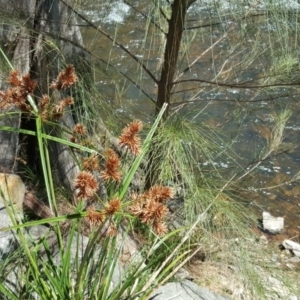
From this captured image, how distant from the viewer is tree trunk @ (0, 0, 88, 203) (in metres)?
2.21

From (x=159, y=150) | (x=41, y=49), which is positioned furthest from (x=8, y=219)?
(x=41, y=49)

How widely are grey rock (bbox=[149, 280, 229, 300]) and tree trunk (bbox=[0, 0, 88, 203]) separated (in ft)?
2.60

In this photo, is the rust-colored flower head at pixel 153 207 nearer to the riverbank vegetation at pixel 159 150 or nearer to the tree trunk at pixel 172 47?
the riverbank vegetation at pixel 159 150

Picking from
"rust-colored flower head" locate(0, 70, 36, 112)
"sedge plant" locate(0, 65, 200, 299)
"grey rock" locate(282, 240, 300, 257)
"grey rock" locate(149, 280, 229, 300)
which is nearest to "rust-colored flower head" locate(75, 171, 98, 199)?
"sedge plant" locate(0, 65, 200, 299)

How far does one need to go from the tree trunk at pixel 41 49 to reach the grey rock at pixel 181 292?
0.79 m

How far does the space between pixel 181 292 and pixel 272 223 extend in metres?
1.67

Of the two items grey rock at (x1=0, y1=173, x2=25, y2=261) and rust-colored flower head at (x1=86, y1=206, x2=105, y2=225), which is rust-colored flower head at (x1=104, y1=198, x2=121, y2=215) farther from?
grey rock at (x1=0, y1=173, x2=25, y2=261)

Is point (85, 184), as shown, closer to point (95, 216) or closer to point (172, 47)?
point (95, 216)

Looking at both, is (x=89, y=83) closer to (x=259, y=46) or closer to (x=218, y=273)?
(x=259, y=46)

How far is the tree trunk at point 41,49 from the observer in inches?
86.9

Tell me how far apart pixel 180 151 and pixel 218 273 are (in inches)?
27.3

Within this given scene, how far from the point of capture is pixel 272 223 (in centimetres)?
340

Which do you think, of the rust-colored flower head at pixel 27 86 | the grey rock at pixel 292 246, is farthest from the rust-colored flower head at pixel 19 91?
the grey rock at pixel 292 246

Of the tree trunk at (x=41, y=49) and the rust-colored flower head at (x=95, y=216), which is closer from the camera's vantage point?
the rust-colored flower head at (x=95, y=216)
